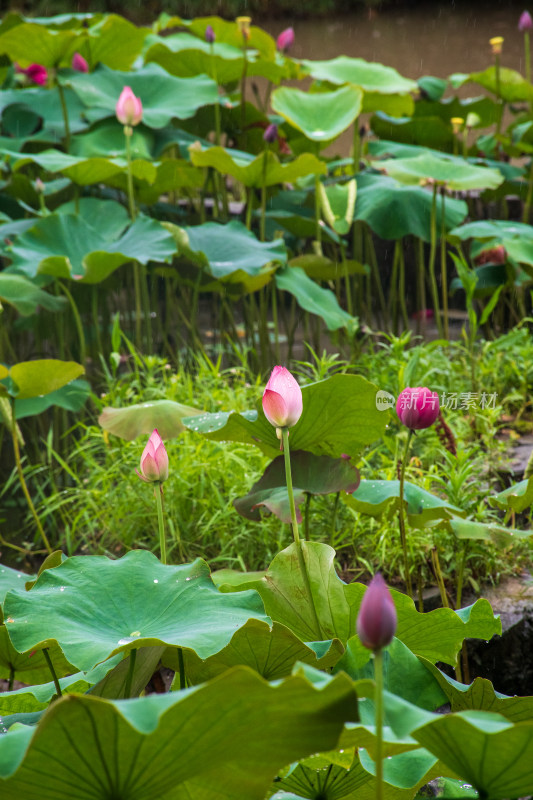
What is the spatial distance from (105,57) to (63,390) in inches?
59.2

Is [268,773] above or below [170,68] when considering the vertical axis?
below

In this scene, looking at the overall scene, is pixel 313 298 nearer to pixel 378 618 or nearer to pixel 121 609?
pixel 121 609

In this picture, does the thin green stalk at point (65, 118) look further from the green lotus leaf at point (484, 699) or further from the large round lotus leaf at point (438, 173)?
the green lotus leaf at point (484, 699)

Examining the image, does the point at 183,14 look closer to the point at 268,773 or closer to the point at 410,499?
A: the point at 410,499

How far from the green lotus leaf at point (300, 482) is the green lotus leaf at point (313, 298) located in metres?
1.03

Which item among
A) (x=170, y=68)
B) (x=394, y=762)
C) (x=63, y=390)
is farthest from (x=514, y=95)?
(x=394, y=762)

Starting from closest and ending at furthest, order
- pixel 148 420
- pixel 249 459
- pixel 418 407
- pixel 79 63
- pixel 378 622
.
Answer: pixel 378 622 < pixel 418 407 < pixel 148 420 < pixel 249 459 < pixel 79 63

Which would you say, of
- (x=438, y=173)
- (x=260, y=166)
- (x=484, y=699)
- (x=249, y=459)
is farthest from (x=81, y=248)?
(x=484, y=699)

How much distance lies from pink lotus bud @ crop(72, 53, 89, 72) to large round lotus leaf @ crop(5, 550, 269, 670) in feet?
8.07

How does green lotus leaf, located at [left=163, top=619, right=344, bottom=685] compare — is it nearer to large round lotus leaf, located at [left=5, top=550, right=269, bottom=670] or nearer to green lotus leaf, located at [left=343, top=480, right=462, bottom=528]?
large round lotus leaf, located at [left=5, top=550, right=269, bottom=670]

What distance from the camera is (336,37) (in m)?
8.59

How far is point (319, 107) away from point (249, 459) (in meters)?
1.38

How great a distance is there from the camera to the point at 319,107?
2.77m

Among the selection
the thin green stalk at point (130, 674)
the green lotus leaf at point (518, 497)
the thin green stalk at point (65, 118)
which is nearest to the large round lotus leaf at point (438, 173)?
the thin green stalk at point (65, 118)
